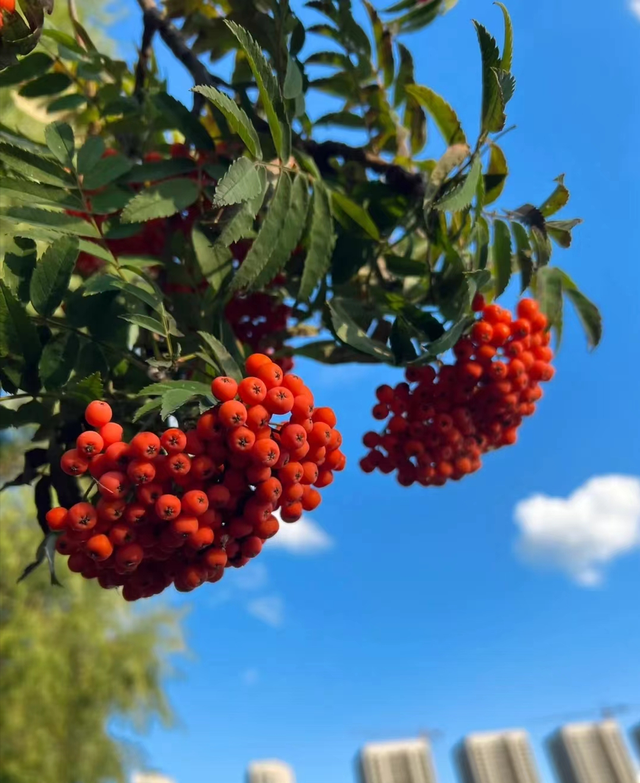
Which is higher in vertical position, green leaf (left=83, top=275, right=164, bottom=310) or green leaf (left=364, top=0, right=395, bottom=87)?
green leaf (left=364, top=0, right=395, bottom=87)

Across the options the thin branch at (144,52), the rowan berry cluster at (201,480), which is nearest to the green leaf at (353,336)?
the rowan berry cluster at (201,480)

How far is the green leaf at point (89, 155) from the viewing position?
4.11ft

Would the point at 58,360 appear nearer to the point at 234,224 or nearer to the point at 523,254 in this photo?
the point at 234,224

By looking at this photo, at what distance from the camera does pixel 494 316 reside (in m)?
1.43

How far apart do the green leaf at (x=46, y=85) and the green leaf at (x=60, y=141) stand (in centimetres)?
58

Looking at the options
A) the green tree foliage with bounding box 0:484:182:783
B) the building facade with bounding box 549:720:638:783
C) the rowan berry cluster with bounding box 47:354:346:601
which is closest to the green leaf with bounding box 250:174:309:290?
the rowan berry cluster with bounding box 47:354:346:601

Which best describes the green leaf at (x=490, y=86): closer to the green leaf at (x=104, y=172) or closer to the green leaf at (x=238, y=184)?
the green leaf at (x=238, y=184)

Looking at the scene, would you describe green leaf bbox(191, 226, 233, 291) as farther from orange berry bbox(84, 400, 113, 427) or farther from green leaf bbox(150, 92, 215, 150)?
orange berry bbox(84, 400, 113, 427)

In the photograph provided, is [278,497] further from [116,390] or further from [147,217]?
[147,217]

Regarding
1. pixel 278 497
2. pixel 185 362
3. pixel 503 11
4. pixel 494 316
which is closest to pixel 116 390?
pixel 185 362

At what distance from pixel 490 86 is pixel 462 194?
0.22 m

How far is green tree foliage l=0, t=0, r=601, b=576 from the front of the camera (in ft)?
3.63

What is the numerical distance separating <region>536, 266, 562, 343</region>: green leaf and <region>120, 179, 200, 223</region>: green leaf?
0.90m

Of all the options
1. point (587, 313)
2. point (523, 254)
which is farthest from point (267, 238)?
point (587, 313)
